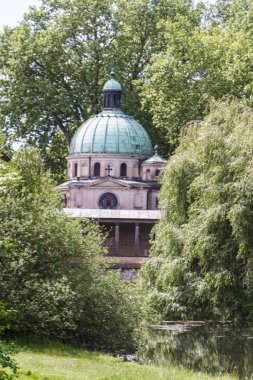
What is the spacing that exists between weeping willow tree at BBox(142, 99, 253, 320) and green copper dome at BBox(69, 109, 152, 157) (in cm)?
3182

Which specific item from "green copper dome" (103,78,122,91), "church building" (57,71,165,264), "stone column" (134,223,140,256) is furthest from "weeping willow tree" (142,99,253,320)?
"church building" (57,71,165,264)

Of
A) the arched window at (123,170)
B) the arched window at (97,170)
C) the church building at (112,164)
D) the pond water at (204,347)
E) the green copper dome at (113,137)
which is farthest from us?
the arched window at (123,170)

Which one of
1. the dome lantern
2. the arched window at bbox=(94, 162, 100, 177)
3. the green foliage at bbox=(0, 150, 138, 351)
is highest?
the dome lantern

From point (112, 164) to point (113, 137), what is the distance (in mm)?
1998

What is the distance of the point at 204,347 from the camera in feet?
89.8

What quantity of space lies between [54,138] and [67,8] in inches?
403

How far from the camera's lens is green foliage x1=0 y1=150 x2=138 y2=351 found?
77.7 ft

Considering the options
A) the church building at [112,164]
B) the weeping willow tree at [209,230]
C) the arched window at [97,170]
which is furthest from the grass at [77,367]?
the arched window at [97,170]

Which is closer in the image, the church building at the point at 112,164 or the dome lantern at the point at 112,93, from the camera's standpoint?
the dome lantern at the point at 112,93

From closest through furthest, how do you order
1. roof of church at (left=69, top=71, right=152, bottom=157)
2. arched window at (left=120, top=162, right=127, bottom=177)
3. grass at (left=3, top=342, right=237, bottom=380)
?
grass at (left=3, top=342, right=237, bottom=380), roof of church at (left=69, top=71, right=152, bottom=157), arched window at (left=120, top=162, right=127, bottom=177)

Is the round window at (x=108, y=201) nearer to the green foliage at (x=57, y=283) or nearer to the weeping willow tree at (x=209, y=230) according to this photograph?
the weeping willow tree at (x=209, y=230)

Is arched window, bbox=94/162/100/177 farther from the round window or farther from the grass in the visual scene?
the grass

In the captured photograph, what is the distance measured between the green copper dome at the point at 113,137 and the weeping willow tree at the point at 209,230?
31817 millimetres

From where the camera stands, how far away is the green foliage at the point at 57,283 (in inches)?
933
